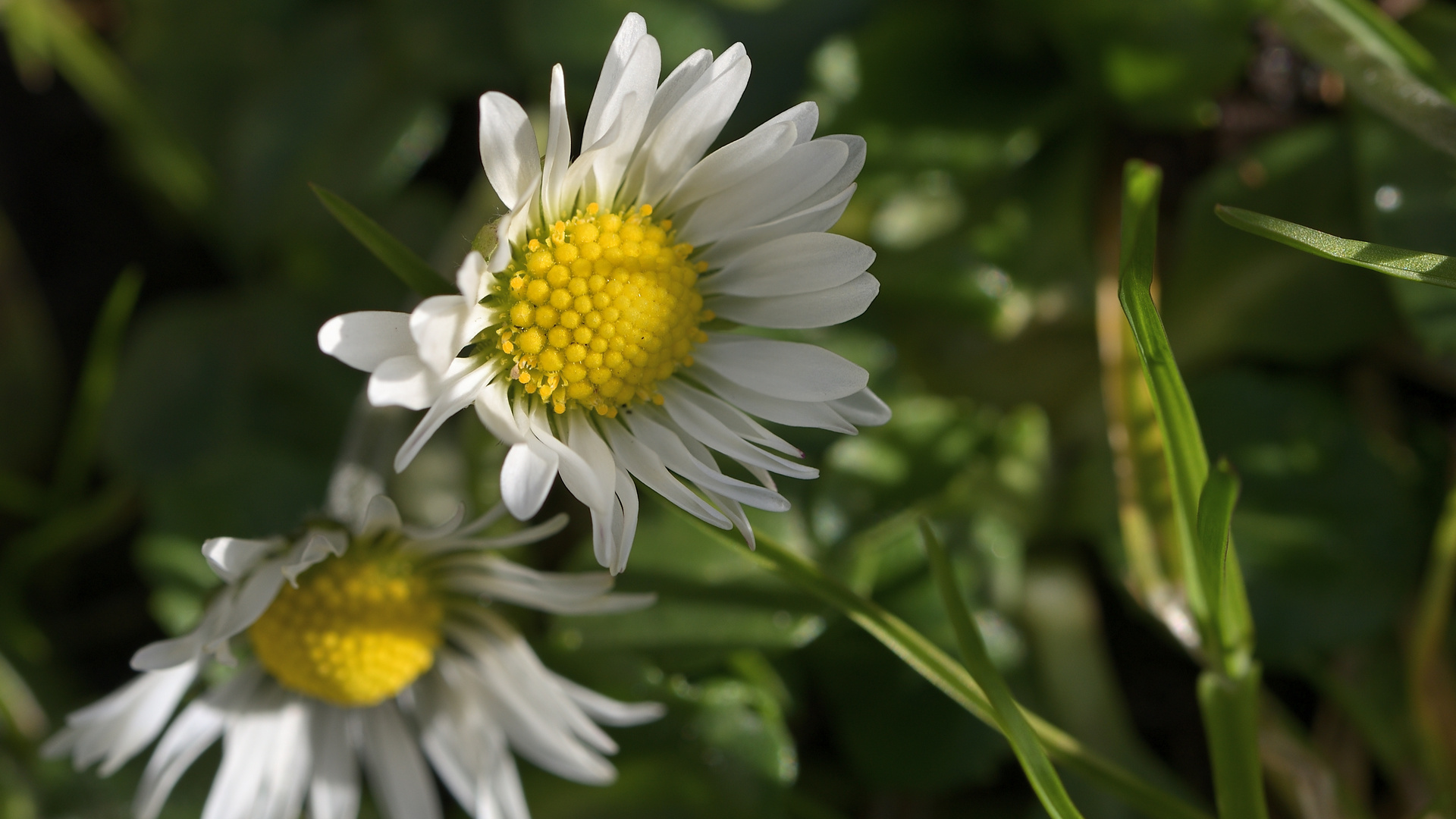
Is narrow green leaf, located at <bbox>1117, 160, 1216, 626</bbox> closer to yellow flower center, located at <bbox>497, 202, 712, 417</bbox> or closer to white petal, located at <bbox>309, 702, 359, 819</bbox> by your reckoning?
yellow flower center, located at <bbox>497, 202, 712, 417</bbox>

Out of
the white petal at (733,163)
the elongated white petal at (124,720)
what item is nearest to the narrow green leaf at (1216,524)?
the white petal at (733,163)

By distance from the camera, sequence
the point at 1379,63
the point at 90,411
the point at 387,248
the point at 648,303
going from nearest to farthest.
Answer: the point at 387,248, the point at 648,303, the point at 1379,63, the point at 90,411

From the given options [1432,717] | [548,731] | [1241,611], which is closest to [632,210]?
[548,731]

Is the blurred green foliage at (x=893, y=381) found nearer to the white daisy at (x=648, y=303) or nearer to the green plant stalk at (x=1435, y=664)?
the green plant stalk at (x=1435, y=664)

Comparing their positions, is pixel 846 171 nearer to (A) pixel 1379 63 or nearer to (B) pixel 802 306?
(B) pixel 802 306

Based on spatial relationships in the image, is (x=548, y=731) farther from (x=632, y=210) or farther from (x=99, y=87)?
(x=99, y=87)

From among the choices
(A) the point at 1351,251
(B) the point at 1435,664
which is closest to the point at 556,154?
(A) the point at 1351,251
